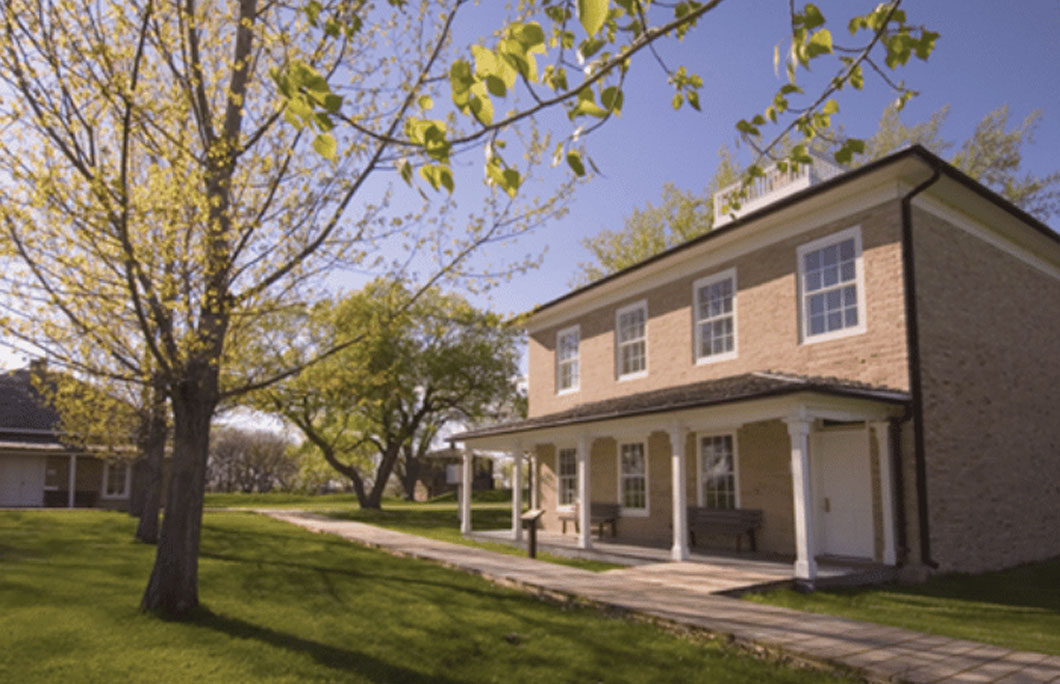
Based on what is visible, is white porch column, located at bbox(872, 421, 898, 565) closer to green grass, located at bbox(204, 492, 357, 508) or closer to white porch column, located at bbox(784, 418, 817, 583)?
white porch column, located at bbox(784, 418, 817, 583)

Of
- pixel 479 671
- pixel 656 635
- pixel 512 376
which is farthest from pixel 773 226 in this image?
pixel 512 376

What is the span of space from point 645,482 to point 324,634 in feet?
33.3

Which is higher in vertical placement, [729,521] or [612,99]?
[612,99]

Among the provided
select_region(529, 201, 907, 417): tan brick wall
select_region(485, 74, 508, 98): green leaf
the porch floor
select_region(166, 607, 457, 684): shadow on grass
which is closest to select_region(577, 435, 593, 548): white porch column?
the porch floor

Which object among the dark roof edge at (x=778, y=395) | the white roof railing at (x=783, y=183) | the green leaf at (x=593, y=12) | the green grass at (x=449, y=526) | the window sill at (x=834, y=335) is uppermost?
the white roof railing at (x=783, y=183)

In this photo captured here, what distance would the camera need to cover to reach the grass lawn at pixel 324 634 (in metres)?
5.98

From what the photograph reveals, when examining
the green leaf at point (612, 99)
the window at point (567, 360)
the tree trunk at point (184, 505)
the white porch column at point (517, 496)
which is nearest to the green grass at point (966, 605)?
the green leaf at point (612, 99)

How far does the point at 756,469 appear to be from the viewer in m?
13.3

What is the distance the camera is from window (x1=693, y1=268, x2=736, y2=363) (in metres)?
14.7

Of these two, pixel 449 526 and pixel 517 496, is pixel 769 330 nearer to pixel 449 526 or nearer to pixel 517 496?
pixel 517 496

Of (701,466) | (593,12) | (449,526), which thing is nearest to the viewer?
(593,12)

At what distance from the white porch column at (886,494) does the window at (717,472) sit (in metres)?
3.07

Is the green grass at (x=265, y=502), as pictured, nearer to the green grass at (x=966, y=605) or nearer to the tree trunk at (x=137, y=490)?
the tree trunk at (x=137, y=490)

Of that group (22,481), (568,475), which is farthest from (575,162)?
(22,481)
